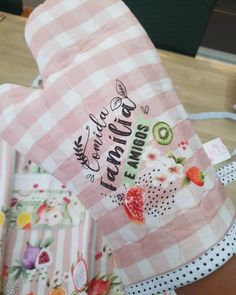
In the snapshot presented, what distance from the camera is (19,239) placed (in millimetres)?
729

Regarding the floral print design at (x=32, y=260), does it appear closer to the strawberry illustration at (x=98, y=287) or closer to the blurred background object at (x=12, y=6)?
the strawberry illustration at (x=98, y=287)

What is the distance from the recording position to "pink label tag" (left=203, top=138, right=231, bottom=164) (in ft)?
2.79

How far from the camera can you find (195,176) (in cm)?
51

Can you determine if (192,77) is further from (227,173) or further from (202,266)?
(202,266)

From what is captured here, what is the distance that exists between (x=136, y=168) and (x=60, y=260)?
34 cm

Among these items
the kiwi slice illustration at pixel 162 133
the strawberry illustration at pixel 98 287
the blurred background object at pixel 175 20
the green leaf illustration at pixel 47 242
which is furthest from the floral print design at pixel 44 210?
the blurred background object at pixel 175 20

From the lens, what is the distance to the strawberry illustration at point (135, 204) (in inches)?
19.7

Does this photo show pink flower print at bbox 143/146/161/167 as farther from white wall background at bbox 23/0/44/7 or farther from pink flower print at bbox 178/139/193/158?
white wall background at bbox 23/0/44/7

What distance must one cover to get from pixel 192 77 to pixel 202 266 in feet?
2.21

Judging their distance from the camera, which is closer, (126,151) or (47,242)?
(126,151)

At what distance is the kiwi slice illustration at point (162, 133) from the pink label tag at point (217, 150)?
374mm

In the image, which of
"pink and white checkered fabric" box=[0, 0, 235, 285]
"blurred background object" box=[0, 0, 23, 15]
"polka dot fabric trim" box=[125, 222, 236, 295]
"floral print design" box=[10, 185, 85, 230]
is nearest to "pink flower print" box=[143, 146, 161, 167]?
"pink and white checkered fabric" box=[0, 0, 235, 285]

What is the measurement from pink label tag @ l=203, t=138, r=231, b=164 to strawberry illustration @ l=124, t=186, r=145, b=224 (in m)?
0.40

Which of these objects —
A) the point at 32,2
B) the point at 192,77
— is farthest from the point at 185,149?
the point at 32,2
